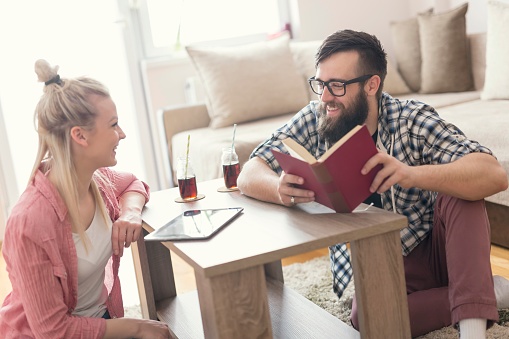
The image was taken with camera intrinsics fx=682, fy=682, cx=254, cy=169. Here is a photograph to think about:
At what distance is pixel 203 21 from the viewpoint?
169 inches

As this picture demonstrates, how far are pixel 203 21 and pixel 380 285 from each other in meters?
3.11

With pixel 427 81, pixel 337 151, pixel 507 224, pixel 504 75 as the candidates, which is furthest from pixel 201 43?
pixel 337 151

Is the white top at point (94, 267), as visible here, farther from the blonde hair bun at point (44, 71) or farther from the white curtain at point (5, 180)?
the white curtain at point (5, 180)

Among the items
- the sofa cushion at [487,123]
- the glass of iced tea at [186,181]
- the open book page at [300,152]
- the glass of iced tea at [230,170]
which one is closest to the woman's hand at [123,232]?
the glass of iced tea at [186,181]

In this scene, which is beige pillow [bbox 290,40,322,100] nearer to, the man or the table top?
the man

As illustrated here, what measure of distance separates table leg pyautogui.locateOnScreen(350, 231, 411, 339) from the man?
172mm

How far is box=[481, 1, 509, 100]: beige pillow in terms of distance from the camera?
3.26 meters

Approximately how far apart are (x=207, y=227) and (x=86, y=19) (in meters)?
2.71

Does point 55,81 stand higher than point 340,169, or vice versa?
point 55,81

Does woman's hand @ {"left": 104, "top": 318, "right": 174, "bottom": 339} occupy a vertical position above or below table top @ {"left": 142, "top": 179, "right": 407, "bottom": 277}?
below

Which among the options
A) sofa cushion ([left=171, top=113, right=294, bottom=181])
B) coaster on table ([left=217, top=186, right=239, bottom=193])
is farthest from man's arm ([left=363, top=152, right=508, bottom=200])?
sofa cushion ([left=171, top=113, right=294, bottom=181])

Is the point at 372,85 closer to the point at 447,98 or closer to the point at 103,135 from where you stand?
the point at 103,135

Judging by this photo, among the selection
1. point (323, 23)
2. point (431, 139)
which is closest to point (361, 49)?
point (431, 139)

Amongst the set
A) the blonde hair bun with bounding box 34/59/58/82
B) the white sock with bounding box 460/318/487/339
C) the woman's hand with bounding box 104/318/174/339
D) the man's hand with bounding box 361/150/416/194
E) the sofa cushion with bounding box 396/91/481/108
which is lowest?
the white sock with bounding box 460/318/487/339
